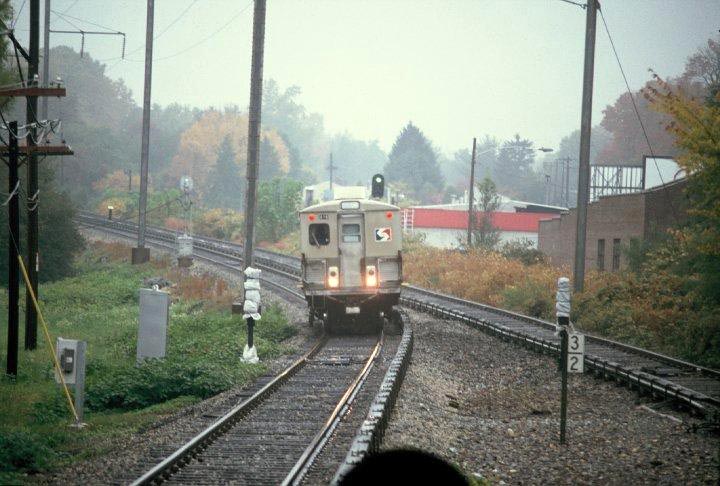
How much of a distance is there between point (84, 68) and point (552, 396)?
5830 inches

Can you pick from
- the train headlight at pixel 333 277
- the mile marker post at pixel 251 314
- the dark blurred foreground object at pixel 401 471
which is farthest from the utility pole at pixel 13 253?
the dark blurred foreground object at pixel 401 471

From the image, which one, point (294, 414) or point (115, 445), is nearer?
point (115, 445)

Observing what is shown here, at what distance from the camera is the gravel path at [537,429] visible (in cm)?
1084

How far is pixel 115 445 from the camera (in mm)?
11727

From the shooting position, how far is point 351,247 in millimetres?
24656

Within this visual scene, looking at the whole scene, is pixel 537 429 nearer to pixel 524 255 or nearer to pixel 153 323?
pixel 153 323

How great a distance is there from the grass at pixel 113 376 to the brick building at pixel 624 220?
58.8 feet

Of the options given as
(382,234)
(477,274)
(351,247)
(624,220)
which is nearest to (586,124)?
(382,234)

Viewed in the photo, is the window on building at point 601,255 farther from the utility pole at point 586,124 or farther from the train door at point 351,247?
the train door at point 351,247

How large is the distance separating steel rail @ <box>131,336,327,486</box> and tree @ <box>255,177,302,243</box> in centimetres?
5477

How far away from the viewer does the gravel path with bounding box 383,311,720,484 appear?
10844 mm

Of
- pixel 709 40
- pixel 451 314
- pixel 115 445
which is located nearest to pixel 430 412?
pixel 115 445

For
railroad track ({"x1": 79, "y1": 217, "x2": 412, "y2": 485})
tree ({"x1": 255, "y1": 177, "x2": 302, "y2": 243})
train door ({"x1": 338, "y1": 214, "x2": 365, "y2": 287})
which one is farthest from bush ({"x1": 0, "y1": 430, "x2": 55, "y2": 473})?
tree ({"x1": 255, "y1": 177, "x2": 302, "y2": 243})

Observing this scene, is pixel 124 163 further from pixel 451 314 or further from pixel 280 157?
pixel 451 314
